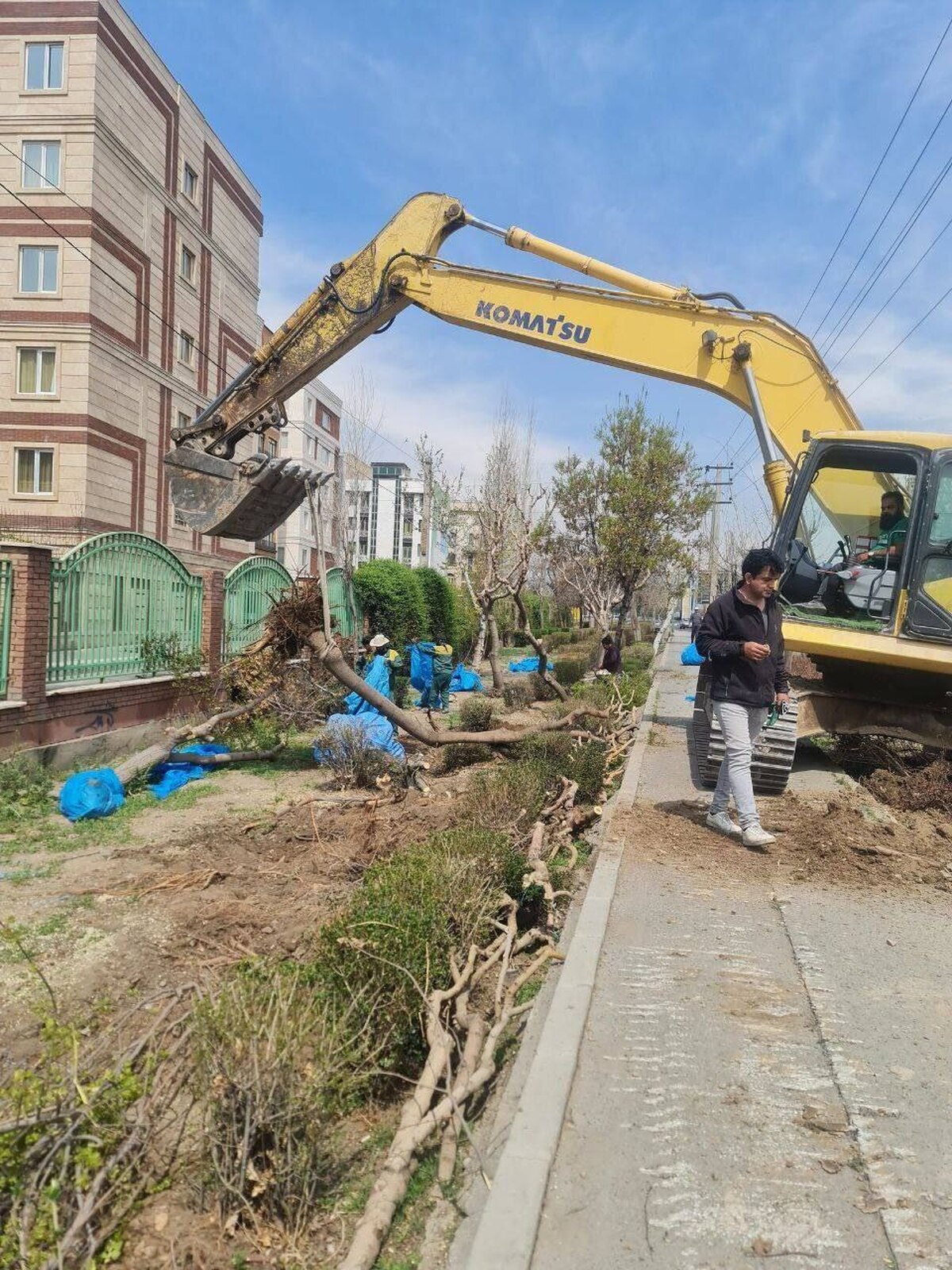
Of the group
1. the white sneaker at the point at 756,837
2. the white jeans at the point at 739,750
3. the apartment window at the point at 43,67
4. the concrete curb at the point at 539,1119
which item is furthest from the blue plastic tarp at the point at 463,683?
the apartment window at the point at 43,67

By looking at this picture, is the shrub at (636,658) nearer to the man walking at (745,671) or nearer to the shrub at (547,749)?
the shrub at (547,749)

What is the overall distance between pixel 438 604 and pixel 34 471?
11194mm

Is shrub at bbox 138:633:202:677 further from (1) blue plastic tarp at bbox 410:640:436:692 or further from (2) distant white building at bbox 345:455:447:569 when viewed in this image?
(2) distant white building at bbox 345:455:447:569

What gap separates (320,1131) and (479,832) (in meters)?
2.41

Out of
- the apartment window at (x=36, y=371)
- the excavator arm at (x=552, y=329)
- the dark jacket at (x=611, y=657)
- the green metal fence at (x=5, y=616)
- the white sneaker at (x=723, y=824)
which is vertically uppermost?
the apartment window at (x=36, y=371)

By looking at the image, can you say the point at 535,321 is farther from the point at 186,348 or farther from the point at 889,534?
the point at 186,348

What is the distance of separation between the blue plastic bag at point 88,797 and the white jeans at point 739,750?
4998 millimetres

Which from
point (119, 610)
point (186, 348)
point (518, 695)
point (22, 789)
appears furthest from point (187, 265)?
point (22, 789)

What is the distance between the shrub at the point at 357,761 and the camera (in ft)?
29.0

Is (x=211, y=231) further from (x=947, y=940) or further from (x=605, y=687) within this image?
(x=947, y=940)

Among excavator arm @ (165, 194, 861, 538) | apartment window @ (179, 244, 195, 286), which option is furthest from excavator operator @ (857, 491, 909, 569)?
apartment window @ (179, 244, 195, 286)

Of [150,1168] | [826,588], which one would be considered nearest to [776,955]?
[150,1168]

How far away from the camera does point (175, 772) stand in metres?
9.31

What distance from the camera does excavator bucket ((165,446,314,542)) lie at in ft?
27.3
